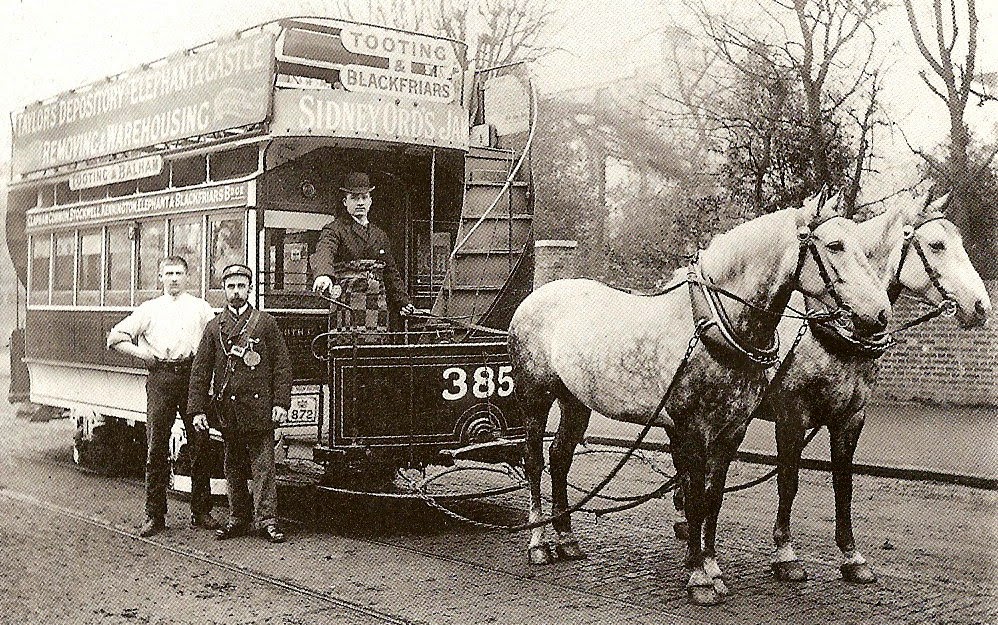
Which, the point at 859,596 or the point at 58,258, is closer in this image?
the point at 859,596

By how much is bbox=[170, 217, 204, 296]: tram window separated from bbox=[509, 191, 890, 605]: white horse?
10.5ft

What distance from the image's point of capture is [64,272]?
29.2 ft

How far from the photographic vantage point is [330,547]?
20.5 ft

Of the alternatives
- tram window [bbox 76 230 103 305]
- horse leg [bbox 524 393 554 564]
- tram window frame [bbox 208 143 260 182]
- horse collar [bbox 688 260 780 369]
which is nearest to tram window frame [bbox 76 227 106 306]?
tram window [bbox 76 230 103 305]

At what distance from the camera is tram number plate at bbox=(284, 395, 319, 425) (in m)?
6.93

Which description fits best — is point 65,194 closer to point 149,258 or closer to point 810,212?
point 149,258

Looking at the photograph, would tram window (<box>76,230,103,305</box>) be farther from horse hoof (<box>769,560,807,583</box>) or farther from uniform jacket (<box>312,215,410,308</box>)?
horse hoof (<box>769,560,807,583</box>)

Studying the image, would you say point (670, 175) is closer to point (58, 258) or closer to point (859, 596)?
point (859, 596)

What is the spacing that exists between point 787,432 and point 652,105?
8.88ft

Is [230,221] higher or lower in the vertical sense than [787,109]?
lower

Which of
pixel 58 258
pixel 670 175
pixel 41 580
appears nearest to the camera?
pixel 41 580

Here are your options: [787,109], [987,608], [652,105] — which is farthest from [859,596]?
[652,105]


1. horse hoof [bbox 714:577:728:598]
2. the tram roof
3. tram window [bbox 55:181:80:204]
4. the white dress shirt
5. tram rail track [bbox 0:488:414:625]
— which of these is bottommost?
tram rail track [bbox 0:488:414:625]

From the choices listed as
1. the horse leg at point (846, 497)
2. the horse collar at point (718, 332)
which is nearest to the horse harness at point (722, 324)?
the horse collar at point (718, 332)
